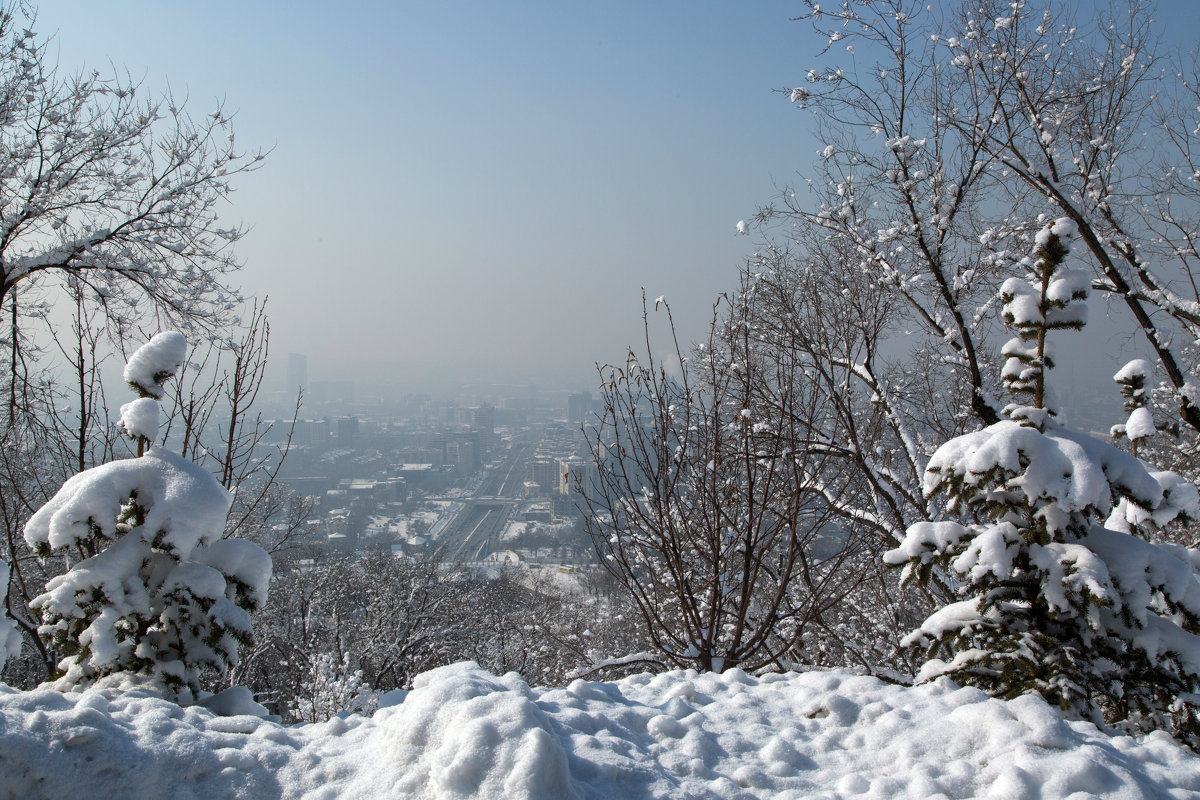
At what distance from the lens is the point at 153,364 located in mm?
2900

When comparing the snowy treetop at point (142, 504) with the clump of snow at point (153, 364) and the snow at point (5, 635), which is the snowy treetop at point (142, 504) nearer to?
the snow at point (5, 635)

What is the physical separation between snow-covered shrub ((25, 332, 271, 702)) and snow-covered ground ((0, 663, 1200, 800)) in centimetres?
26

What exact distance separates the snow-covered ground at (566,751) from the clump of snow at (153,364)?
130 centimetres

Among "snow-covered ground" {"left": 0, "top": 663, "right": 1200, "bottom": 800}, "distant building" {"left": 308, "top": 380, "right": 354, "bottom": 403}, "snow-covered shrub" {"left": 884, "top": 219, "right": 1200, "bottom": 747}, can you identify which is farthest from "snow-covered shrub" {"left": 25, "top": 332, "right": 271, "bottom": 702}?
"distant building" {"left": 308, "top": 380, "right": 354, "bottom": 403}

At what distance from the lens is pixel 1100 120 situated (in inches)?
330

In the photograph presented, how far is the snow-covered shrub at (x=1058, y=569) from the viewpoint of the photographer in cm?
264

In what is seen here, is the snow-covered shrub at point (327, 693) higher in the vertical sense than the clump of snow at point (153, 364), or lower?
lower

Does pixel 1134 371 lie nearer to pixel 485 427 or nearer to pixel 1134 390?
pixel 1134 390

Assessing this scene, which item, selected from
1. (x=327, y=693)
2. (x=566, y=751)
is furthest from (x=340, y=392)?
(x=566, y=751)

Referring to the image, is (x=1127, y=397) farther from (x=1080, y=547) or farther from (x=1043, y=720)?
(x=1043, y=720)

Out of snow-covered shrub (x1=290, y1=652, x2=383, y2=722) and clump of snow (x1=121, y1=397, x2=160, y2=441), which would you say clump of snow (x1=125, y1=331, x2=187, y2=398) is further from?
snow-covered shrub (x1=290, y1=652, x2=383, y2=722)

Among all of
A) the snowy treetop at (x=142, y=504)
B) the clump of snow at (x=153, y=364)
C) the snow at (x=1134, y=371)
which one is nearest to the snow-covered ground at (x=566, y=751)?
the snowy treetop at (x=142, y=504)

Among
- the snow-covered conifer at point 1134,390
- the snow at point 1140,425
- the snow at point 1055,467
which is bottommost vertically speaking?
the snow at point 1055,467

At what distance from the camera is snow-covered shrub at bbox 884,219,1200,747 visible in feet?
8.66
